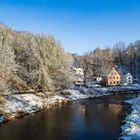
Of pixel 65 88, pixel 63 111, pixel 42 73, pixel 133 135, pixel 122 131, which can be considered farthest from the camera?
pixel 65 88

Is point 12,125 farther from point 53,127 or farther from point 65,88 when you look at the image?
point 65,88

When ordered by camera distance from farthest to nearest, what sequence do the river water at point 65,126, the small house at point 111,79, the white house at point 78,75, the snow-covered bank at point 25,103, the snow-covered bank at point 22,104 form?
1. the small house at point 111,79
2. the white house at point 78,75
3. the snow-covered bank at point 25,103
4. the snow-covered bank at point 22,104
5. the river water at point 65,126

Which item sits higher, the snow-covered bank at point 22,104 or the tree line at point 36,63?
the tree line at point 36,63

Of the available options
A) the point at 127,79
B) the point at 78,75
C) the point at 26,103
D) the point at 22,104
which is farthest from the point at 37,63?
the point at 127,79

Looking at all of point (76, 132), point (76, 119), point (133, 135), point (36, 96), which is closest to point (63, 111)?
point (76, 119)

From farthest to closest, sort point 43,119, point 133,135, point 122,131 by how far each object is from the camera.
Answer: point 43,119, point 122,131, point 133,135

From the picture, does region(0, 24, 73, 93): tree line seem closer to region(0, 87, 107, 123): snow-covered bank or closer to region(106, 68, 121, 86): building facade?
region(0, 87, 107, 123): snow-covered bank

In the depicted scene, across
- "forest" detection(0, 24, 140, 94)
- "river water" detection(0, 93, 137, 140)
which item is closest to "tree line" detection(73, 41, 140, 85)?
"forest" detection(0, 24, 140, 94)

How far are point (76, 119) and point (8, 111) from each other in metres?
10.8

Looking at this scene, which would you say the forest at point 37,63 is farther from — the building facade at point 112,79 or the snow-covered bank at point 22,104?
the building facade at point 112,79

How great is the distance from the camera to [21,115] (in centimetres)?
4122

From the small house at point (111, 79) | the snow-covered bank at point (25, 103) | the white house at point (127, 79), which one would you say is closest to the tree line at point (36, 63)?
the snow-covered bank at point (25, 103)

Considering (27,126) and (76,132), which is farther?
(27,126)

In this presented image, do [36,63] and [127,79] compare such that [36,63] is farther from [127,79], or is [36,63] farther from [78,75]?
[127,79]
